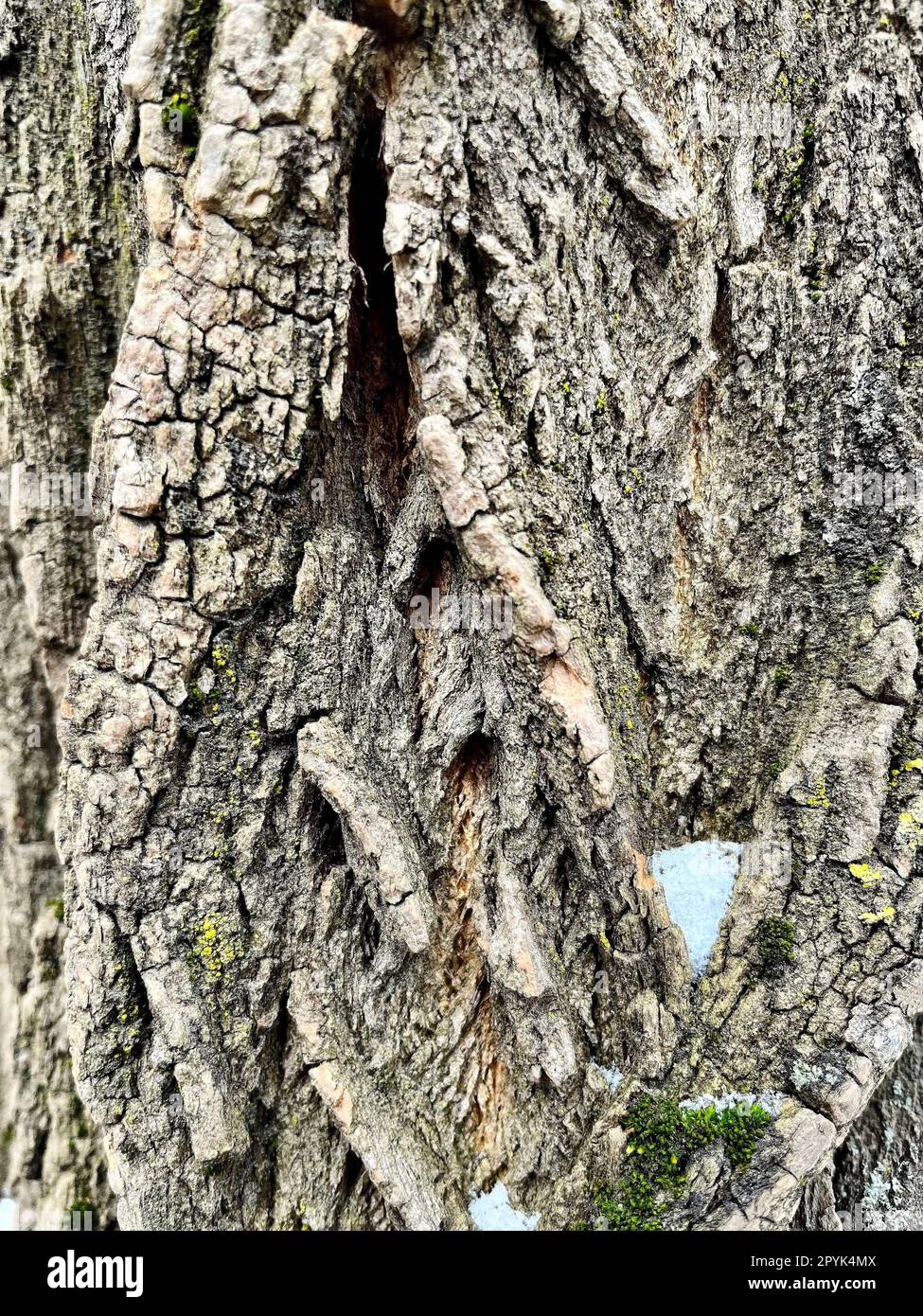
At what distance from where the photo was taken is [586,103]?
3.14 metres

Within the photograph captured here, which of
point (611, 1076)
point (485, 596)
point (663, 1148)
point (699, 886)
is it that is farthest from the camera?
point (699, 886)

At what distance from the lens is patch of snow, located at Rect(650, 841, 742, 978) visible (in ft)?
11.7

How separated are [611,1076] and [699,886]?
102cm

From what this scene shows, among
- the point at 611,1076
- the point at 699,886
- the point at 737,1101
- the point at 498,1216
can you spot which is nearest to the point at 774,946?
the point at 699,886

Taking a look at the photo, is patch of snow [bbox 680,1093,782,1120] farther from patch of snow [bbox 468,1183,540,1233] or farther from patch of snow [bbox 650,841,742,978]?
patch of snow [bbox 468,1183,540,1233]

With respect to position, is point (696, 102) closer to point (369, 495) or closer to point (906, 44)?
point (906, 44)

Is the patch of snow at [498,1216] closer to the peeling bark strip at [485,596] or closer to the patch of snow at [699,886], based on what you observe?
the peeling bark strip at [485,596]

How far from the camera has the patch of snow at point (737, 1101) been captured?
3297 mm

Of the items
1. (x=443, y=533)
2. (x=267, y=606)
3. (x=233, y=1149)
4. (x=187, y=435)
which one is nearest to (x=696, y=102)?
(x=443, y=533)

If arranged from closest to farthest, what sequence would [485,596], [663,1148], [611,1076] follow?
[485,596] → [663,1148] → [611,1076]

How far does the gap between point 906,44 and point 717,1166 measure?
5.32 m

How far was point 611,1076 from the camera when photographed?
11.5 feet

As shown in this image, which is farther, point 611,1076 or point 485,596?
point 611,1076

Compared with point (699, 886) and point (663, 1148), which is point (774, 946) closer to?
point (699, 886)
